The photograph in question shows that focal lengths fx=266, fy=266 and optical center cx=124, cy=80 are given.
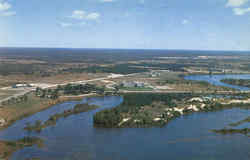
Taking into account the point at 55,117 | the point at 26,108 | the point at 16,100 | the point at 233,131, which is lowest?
the point at 233,131

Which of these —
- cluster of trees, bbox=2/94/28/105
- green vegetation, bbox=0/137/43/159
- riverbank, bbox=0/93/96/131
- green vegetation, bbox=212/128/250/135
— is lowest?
green vegetation, bbox=0/137/43/159

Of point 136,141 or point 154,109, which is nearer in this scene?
point 136,141

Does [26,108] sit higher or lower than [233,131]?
higher

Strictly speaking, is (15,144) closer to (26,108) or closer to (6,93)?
(26,108)

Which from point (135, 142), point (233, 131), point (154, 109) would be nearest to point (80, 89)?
point (154, 109)

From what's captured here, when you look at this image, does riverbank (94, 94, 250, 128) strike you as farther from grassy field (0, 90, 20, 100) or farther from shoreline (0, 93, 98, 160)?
grassy field (0, 90, 20, 100)

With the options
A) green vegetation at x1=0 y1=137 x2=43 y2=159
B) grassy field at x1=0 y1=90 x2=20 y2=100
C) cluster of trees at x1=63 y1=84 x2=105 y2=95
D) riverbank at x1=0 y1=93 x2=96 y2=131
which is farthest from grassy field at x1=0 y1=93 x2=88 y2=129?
green vegetation at x1=0 y1=137 x2=43 y2=159
